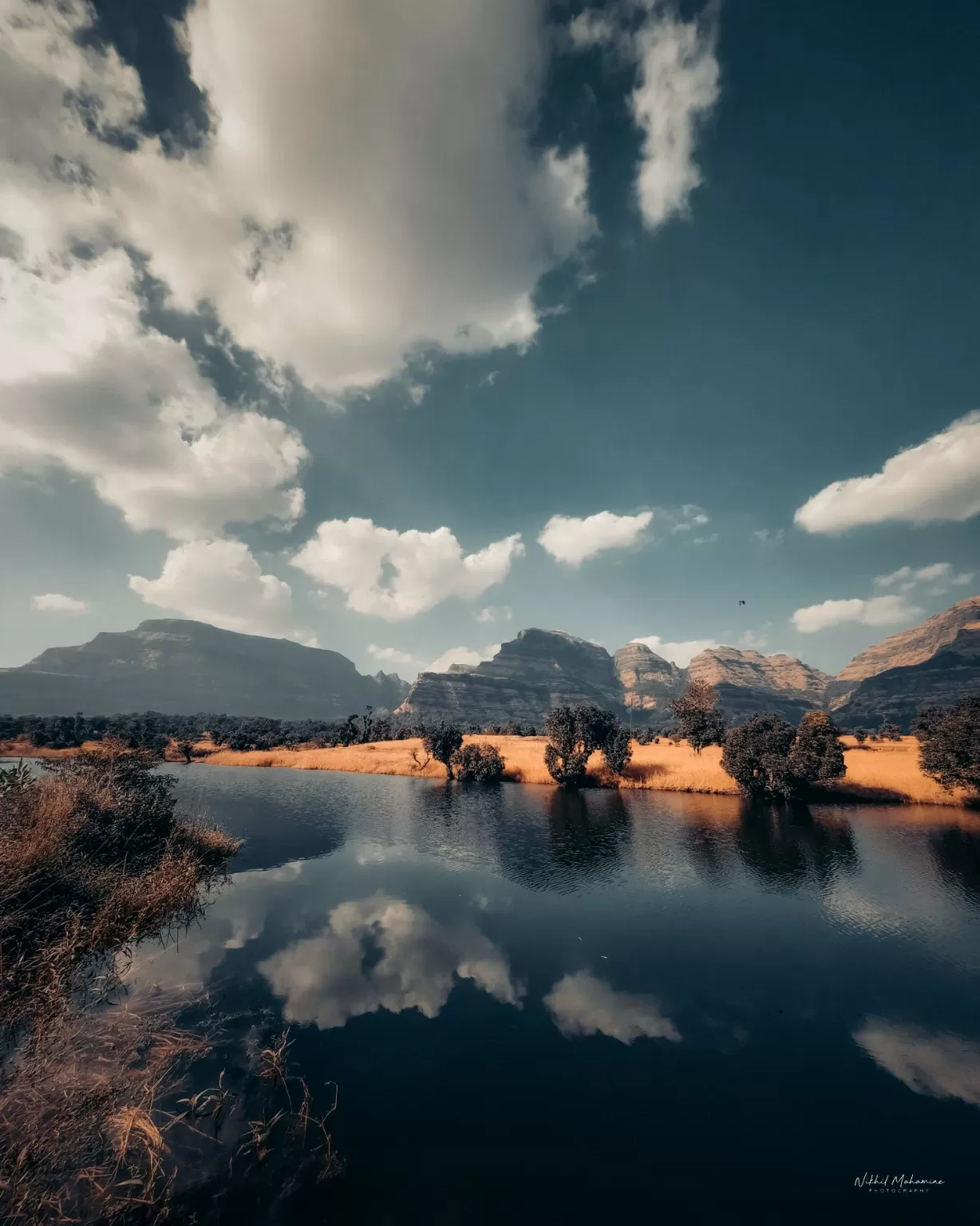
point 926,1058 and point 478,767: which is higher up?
point 478,767

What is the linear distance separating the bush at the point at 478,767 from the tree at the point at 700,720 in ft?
103

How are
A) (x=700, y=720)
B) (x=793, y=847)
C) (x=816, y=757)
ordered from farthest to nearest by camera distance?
(x=700, y=720) < (x=816, y=757) < (x=793, y=847)

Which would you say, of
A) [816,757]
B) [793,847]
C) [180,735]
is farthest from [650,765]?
[180,735]

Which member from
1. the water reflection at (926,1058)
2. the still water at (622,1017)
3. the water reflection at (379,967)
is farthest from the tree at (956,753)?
the water reflection at (379,967)

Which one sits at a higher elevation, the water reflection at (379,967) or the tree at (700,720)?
the tree at (700,720)

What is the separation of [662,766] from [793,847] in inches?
1136

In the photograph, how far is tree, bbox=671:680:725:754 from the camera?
73750mm

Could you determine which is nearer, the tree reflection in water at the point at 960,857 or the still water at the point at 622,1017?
the still water at the point at 622,1017

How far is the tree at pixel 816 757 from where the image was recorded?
49812 mm

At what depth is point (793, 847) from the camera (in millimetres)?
36500

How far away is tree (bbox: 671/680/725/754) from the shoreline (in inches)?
98.7

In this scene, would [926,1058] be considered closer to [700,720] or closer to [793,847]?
[793,847]

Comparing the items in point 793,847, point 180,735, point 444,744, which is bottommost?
point 793,847

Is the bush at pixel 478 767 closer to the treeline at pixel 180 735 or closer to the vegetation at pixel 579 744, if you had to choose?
the vegetation at pixel 579 744
